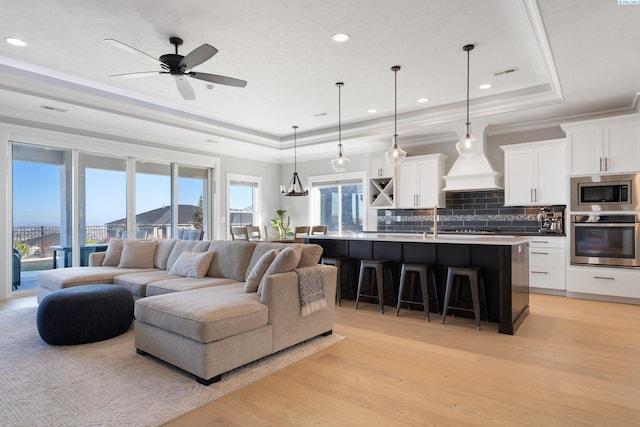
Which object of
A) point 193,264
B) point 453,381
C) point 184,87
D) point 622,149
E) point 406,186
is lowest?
point 453,381

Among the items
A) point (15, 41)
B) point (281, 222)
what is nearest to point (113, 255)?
point (15, 41)

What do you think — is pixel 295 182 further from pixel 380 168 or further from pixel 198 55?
pixel 198 55

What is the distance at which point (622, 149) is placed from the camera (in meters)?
4.82

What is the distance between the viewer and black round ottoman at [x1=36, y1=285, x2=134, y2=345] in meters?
3.16

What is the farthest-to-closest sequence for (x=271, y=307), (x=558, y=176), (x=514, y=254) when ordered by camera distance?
(x=558, y=176)
(x=514, y=254)
(x=271, y=307)

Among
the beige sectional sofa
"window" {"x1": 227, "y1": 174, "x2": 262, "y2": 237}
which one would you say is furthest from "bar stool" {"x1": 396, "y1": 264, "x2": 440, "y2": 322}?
"window" {"x1": 227, "y1": 174, "x2": 262, "y2": 237}

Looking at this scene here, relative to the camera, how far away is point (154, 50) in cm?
380

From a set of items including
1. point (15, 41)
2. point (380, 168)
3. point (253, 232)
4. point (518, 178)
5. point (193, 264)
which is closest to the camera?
point (15, 41)

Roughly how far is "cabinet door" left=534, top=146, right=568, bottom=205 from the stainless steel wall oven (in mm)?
483

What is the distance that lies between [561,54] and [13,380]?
522 cm

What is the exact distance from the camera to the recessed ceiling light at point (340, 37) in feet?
11.4

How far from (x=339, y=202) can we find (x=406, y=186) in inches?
77.9

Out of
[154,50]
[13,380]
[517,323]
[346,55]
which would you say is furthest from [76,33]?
[517,323]

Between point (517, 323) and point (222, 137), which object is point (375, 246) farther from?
point (222, 137)
